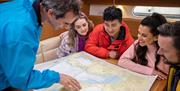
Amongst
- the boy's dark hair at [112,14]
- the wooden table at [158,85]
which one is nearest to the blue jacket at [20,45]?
the wooden table at [158,85]

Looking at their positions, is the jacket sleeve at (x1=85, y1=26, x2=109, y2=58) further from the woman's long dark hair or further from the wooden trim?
the wooden trim

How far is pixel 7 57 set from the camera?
2.56ft

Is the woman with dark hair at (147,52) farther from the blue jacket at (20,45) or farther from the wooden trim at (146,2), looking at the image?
the wooden trim at (146,2)

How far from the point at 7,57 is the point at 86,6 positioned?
179 centimetres

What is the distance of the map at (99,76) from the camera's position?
1077 mm

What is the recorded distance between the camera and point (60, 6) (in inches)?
32.5

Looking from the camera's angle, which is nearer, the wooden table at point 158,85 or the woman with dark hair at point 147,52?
the wooden table at point 158,85

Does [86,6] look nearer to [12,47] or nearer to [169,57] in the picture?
[169,57]

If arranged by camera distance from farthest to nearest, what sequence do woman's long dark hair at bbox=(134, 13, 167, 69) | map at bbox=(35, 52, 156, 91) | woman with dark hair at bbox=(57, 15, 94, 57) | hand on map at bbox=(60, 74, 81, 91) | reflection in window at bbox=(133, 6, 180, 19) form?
reflection in window at bbox=(133, 6, 180, 19) < woman with dark hair at bbox=(57, 15, 94, 57) < woman's long dark hair at bbox=(134, 13, 167, 69) < map at bbox=(35, 52, 156, 91) < hand on map at bbox=(60, 74, 81, 91)

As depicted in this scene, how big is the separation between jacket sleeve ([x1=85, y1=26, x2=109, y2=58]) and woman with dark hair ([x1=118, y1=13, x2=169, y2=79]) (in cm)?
18

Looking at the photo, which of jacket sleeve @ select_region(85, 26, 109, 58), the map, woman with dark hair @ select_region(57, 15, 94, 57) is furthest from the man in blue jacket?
woman with dark hair @ select_region(57, 15, 94, 57)

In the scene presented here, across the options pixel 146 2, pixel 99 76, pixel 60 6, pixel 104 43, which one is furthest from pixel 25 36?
pixel 146 2

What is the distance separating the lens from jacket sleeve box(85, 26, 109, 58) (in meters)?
1.53

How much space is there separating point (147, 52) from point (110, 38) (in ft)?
1.24
